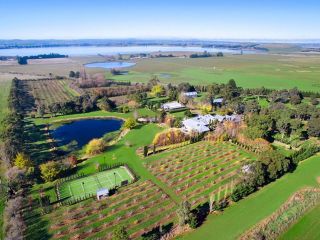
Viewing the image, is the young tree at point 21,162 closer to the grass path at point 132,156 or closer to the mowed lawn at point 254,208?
the grass path at point 132,156

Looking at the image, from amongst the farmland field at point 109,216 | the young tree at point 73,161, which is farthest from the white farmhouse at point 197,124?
the young tree at point 73,161

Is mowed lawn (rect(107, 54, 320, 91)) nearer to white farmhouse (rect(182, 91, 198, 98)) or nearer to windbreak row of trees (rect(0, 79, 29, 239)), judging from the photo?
white farmhouse (rect(182, 91, 198, 98))

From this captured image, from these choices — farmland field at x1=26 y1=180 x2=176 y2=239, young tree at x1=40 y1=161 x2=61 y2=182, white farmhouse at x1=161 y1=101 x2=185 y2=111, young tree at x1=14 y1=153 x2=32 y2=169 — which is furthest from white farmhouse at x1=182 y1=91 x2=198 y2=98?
young tree at x1=14 y1=153 x2=32 y2=169

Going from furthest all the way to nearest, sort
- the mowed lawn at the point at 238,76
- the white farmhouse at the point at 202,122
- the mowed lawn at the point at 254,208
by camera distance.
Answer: the mowed lawn at the point at 238,76 → the white farmhouse at the point at 202,122 → the mowed lawn at the point at 254,208

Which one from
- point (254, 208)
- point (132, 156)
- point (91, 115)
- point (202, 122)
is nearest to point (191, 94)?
point (202, 122)

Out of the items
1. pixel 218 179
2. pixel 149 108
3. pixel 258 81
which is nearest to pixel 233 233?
pixel 218 179

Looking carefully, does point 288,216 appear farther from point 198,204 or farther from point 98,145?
point 98,145
